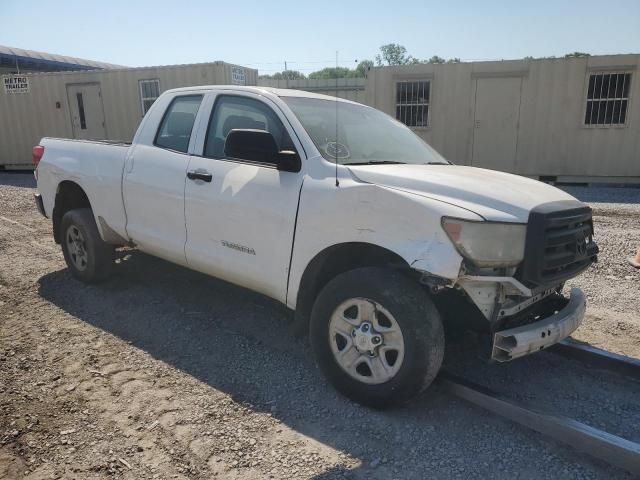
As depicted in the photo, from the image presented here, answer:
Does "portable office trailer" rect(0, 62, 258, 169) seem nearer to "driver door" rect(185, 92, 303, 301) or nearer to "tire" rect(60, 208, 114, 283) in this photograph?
"tire" rect(60, 208, 114, 283)

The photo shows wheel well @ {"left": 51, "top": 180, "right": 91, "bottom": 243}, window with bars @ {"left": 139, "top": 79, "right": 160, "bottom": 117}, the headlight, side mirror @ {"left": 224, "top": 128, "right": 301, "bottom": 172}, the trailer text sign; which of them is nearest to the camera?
the headlight

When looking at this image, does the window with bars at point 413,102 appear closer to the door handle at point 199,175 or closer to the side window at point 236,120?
the side window at point 236,120

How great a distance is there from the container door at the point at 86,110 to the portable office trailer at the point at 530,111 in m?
8.18

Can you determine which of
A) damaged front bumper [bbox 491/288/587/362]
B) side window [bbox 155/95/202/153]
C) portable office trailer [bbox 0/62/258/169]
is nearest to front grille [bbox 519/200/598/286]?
damaged front bumper [bbox 491/288/587/362]

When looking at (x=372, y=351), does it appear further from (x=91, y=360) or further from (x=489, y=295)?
(x=91, y=360)

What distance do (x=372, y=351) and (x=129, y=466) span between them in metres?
1.46

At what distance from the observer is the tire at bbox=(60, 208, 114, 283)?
196 inches

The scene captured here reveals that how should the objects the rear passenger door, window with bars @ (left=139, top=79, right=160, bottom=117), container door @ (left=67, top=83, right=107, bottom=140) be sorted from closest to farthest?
the rear passenger door
window with bars @ (left=139, top=79, right=160, bottom=117)
container door @ (left=67, top=83, right=107, bottom=140)

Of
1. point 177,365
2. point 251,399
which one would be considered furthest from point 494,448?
point 177,365

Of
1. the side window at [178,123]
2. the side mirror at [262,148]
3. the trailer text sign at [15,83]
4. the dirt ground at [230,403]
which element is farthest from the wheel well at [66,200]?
the trailer text sign at [15,83]

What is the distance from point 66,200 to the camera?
545 centimetres

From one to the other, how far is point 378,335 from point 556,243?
1140 mm

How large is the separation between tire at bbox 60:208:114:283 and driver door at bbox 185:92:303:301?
149cm

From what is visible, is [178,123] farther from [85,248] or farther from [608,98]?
[608,98]
